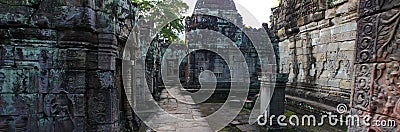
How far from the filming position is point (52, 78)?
9.12 ft

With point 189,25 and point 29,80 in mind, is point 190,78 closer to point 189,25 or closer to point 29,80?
point 189,25

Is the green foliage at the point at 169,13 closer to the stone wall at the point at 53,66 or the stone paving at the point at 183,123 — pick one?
the stone paving at the point at 183,123

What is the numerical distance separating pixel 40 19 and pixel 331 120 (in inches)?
225

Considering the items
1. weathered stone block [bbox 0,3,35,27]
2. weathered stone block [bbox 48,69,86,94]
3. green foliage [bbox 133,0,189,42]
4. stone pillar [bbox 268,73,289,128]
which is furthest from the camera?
green foliage [bbox 133,0,189,42]

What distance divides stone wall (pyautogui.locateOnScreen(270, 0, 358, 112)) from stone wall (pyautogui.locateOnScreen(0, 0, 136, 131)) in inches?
201

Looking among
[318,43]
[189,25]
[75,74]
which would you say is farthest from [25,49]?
[189,25]

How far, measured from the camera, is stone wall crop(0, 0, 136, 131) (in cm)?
269

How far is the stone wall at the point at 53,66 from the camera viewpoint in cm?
269

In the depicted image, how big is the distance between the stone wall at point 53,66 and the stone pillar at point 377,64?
285 centimetres

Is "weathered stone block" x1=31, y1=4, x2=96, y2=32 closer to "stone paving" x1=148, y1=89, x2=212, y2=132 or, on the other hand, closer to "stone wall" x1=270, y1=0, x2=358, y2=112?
"stone paving" x1=148, y1=89, x2=212, y2=132

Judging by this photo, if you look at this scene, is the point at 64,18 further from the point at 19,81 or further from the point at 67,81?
the point at 19,81

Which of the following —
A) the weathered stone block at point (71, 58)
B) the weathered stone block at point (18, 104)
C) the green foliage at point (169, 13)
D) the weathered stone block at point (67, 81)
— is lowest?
the weathered stone block at point (18, 104)

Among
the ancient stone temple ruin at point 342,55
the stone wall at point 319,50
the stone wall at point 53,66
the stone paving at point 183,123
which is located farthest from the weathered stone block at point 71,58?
the stone wall at point 319,50

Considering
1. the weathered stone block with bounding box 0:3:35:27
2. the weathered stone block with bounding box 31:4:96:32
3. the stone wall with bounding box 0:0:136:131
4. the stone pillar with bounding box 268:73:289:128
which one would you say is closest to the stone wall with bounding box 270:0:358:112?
the stone pillar with bounding box 268:73:289:128
